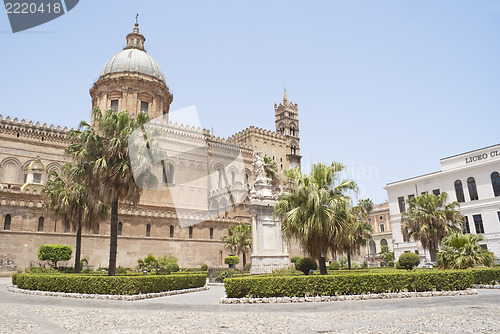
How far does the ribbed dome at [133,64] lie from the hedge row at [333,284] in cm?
5036

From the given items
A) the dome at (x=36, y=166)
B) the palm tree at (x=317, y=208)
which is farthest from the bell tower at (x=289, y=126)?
the palm tree at (x=317, y=208)

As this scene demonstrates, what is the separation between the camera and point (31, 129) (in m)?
46.7

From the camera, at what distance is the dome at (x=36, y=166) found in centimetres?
4381

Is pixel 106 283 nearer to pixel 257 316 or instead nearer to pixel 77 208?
pixel 257 316

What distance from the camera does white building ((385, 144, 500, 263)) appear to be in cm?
3550

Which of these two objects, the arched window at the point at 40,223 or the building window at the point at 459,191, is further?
the building window at the point at 459,191

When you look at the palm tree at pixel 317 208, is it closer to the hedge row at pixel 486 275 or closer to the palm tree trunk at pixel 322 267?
the palm tree trunk at pixel 322 267

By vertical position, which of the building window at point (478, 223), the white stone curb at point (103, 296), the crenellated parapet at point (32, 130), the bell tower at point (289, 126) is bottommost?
the white stone curb at point (103, 296)

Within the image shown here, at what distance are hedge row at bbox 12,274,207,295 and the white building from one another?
96.7 ft

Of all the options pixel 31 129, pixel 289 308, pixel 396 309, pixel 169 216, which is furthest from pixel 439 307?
pixel 31 129

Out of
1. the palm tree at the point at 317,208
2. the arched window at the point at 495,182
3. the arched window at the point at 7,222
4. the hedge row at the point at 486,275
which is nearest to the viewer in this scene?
the palm tree at the point at 317,208

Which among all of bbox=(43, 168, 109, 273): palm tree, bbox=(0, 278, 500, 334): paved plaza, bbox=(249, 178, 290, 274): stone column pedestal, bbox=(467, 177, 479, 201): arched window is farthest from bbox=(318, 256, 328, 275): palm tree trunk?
bbox=(467, 177, 479, 201): arched window

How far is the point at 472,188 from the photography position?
124 feet

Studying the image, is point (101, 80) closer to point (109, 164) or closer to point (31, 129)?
point (31, 129)
